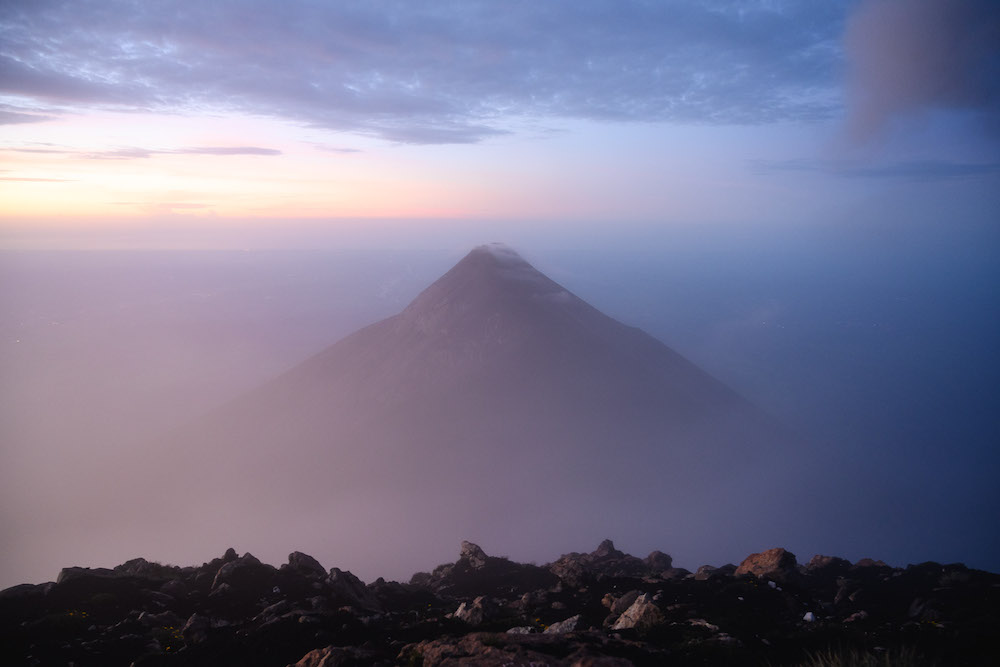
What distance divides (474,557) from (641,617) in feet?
73.9

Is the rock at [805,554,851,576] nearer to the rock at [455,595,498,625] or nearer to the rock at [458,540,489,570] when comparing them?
the rock at [458,540,489,570]

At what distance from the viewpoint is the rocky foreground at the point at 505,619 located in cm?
1143

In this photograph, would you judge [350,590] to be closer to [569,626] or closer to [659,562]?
[569,626]

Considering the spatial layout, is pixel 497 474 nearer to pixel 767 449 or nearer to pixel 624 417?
pixel 624 417

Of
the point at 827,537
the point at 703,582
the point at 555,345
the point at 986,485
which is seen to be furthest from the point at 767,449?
the point at 703,582

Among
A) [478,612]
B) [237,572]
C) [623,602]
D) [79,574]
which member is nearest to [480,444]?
[237,572]

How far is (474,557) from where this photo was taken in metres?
37.2

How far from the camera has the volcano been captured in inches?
5123

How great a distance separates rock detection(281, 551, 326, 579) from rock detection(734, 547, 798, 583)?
20320 millimetres

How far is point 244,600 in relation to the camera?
2047cm

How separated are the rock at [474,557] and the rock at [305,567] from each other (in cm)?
1419

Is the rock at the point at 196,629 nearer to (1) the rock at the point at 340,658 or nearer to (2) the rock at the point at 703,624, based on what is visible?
(1) the rock at the point at 340,658

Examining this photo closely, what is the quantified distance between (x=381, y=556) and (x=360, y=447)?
152 feet

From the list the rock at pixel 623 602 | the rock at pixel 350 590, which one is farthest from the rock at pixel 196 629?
the rock at pixel 623 602
